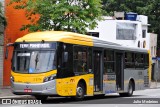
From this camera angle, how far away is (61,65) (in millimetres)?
20359

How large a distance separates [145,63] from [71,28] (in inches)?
219

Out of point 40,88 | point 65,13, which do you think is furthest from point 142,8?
point 40,88

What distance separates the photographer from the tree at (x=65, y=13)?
2830 centimetres

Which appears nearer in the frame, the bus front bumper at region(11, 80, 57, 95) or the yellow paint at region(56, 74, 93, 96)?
the bus front bumper at region(11, 80, 57, 95)

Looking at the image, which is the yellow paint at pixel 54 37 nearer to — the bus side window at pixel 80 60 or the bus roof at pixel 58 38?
the bus roof at pixel 58 38

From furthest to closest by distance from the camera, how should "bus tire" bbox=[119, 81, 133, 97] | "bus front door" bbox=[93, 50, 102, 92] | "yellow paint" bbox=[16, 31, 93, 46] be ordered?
1. "bus tire" bbox=[119, 81, 133, 97]
2. "bus front door" bbox=[93, 50, 102, 92]
3. "yellow paint" bbox=[16, 31, 93, 46]

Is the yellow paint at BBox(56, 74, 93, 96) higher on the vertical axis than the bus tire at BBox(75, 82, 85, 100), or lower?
higher

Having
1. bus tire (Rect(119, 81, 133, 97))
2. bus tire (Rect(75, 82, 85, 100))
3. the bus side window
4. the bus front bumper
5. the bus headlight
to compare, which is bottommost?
bus tire (Rect(119, 81, 133, 97))

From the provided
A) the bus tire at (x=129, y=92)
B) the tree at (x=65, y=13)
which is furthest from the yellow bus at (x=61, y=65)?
the tree at (x=65, y=13)

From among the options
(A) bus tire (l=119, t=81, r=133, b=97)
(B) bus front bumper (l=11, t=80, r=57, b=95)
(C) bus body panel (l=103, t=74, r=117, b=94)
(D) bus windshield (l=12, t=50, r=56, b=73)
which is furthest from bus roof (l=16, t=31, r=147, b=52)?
(A) bus tire (l=119, t=81, r=133, b=97)

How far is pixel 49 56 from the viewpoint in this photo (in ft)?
66.1

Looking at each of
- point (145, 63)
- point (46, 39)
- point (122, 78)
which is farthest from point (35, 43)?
point (145, 63)

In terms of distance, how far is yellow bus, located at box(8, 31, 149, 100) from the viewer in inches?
787

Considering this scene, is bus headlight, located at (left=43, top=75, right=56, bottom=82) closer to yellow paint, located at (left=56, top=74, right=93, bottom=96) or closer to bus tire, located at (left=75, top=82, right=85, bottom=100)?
yellow paint, located at (left=56, top=74, right=93, bottom=96)
